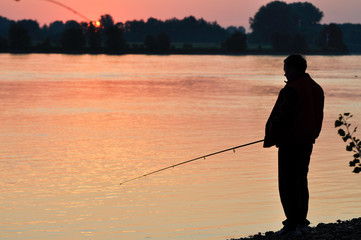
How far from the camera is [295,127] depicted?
26.6ft

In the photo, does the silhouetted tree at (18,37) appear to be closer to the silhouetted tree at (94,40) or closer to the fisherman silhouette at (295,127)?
the silhouetted tree at (94,40)

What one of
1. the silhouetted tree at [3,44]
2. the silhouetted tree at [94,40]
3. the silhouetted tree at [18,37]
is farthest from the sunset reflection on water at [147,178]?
the silhouetted tree at [94,40]

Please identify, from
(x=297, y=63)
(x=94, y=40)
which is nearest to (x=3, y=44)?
(x=94, y=40)

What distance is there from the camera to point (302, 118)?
8.12 meters

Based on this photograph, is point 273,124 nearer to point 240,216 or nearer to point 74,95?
point 240,216

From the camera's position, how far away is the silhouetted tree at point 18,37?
178 m

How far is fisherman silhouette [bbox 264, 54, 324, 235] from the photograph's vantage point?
→ 26.6ft

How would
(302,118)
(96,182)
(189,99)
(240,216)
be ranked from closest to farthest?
(302,118)
(240,216)
(96,182)
(189,99)

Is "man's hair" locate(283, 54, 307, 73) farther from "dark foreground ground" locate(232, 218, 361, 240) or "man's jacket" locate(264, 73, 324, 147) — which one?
"dark foreground ground" locate(232, 218, 361, 240)

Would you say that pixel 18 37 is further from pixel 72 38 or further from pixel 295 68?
pixel 295 68

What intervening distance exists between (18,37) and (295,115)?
584 ft

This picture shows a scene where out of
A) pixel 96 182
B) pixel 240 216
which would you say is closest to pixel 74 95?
pixel 96 182

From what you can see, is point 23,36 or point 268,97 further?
point 23,36

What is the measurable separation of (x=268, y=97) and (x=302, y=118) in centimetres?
3673
